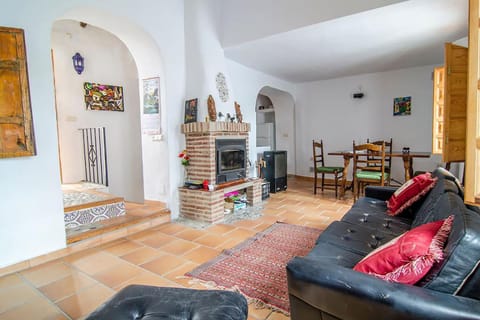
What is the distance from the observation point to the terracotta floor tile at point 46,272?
6.97ft

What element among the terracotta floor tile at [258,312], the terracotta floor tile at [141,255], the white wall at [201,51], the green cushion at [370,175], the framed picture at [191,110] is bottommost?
the terracotta floor tile at [258,312]

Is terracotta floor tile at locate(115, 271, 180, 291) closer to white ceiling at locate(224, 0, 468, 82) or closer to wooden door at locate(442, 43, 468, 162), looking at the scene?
wooden door at locate(442, 43, 468, 162)

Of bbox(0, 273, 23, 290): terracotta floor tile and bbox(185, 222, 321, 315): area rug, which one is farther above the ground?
bbox(0, 273, 23, 290): terracotta floor tile

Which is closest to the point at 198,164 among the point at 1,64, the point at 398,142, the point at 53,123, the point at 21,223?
the point at 53,123

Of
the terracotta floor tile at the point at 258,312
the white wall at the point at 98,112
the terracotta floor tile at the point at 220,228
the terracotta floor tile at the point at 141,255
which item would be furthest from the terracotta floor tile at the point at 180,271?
the white wall at the point at 98,112

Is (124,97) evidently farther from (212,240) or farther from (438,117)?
(438,117)

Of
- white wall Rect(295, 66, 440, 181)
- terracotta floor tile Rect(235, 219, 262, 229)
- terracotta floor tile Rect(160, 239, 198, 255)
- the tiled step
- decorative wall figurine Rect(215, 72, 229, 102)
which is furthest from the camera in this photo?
white wall Rect(295, 66, 440, 181)

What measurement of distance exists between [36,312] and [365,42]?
15.2 feet

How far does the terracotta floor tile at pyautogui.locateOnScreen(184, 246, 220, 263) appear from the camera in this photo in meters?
2.43

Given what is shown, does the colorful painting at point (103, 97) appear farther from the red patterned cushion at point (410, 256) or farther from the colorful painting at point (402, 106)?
the colorful painting at point (402, 106)

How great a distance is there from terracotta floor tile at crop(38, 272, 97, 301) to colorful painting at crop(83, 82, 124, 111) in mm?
3179

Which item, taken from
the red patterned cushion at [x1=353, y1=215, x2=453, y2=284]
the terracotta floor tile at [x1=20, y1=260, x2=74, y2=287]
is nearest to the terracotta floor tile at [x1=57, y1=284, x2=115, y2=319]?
the terracotta floor tile at [x1=20, y1=260, x2=74, y2=287]

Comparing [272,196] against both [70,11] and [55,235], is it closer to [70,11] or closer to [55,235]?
[55,235]

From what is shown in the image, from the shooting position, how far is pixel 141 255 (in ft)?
8.34
